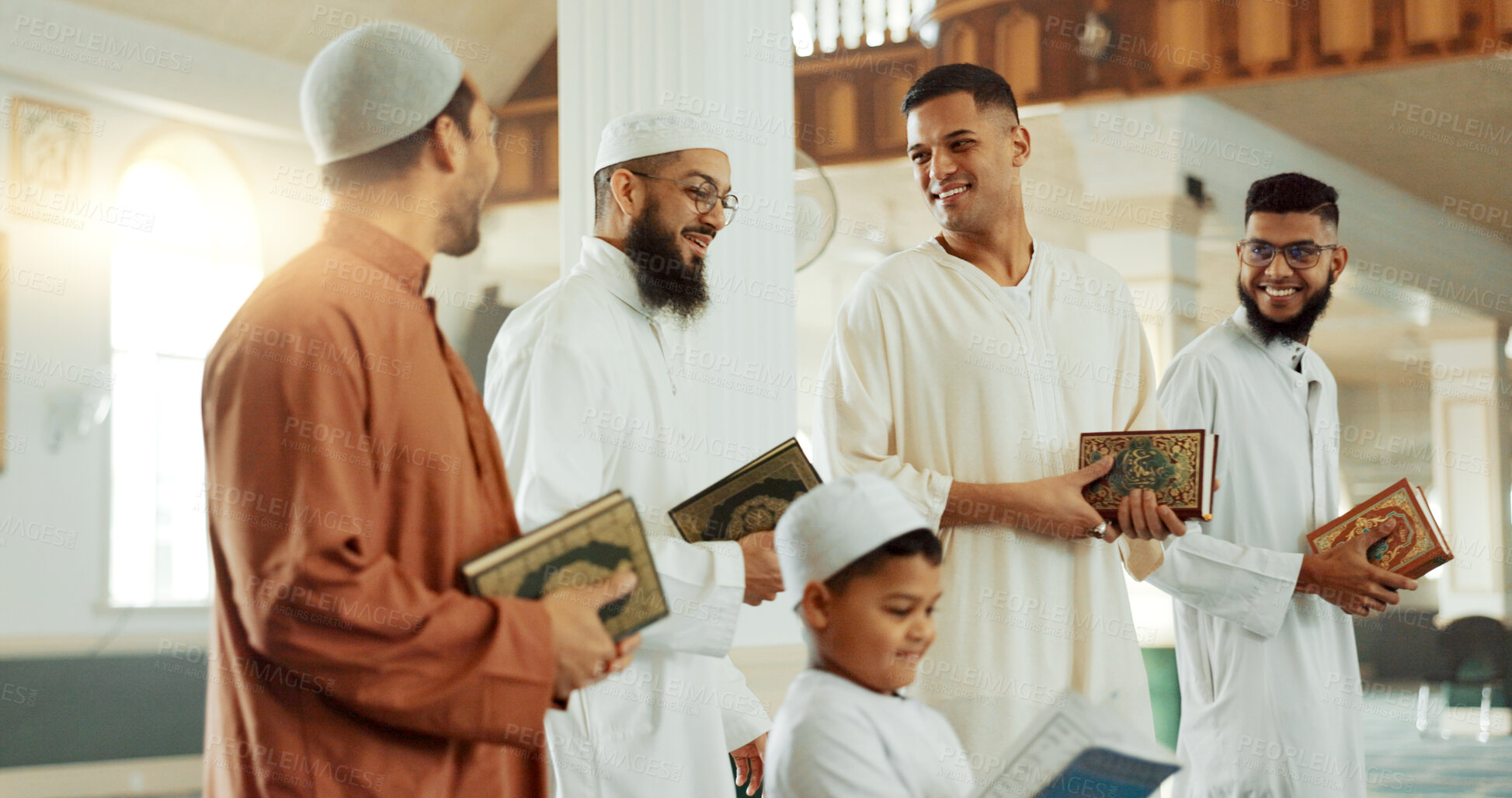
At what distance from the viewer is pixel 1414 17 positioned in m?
7.64

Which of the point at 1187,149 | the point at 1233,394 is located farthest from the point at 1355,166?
the point at 1233,394

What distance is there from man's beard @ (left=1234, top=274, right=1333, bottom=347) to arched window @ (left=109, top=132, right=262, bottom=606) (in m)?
8.10

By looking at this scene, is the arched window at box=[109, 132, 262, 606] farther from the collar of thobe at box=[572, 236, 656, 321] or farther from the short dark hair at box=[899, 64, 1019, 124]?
the short dark hair at box=[899, 64, 1019, 124]

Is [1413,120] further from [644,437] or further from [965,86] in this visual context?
[644,437]

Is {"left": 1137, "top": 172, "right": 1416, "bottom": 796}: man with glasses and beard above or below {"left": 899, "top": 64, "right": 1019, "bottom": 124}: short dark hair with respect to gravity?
below

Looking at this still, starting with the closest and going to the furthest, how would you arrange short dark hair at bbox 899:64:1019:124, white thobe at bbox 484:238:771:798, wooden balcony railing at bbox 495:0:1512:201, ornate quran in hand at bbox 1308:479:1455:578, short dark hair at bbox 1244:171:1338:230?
white thobe at bbox 484:238:771:798 < short dark hair at bbox 899:64:1019:124 < ornate quran in hand at bbox 1308:479:1455:578 < short dark hair at bbox 1244:171:1338:230 < wooden balcony railing at bbox 495:0:1512:201

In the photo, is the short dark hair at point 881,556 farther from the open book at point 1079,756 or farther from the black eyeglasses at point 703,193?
the black eyeglasses at point 703,193

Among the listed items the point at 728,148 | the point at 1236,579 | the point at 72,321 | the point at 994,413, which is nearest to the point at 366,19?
the point at 72,321

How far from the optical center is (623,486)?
2.65m

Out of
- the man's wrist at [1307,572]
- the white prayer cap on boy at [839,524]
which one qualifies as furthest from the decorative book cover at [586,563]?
the man's wrist at [1307,572]

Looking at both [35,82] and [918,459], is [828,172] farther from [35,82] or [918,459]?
[918,459]

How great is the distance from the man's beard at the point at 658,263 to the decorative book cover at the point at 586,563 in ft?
3.15

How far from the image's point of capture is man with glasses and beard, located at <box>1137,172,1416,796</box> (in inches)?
132

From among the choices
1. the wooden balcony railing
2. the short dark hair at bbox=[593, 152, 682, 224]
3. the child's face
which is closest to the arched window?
the wooden balcony railing
